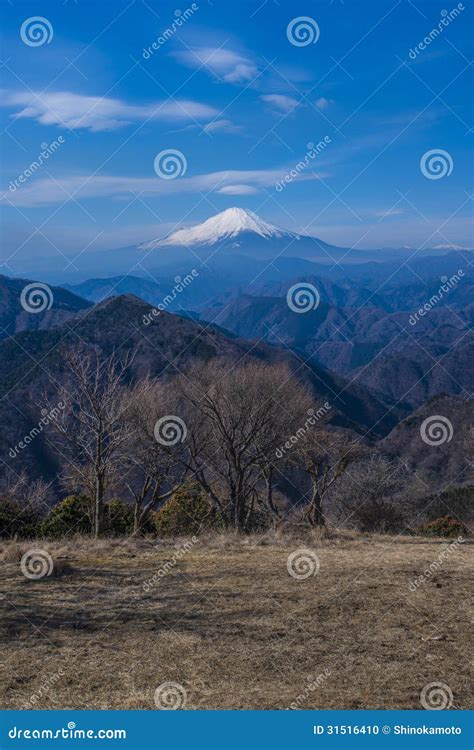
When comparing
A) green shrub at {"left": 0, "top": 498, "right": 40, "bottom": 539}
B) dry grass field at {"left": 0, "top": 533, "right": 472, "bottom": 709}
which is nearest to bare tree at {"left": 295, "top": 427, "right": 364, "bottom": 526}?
green shrub at {"left": 0, "top": 498, "right": 40, "bottom": 539}

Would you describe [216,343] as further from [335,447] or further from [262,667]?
[262,667]

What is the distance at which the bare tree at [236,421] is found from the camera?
67.8 ft

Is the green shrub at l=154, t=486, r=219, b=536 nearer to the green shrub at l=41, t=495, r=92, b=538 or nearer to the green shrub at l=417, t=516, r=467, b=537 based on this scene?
the green shrub at l=41, t=495, r=92, b=538

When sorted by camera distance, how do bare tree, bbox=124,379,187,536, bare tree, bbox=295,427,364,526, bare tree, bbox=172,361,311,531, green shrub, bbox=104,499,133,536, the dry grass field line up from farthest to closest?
1. bare tree, bbox=295,427,364,526
2. bare tree, bbox=124,379,187,536
3. bare tree, bbox=172,361,311,531
4. green shrub, bbox=104,499,133,536
5. the dry grass field

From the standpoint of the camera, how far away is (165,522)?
2169cm

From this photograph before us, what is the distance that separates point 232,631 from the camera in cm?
756

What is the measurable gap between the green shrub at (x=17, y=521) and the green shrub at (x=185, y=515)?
3.70 metres

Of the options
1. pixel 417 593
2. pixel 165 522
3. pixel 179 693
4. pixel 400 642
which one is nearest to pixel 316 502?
pixel 165 522

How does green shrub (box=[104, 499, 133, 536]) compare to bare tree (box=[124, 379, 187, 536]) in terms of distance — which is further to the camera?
bare tree (box=[124, 379, 187, 536])

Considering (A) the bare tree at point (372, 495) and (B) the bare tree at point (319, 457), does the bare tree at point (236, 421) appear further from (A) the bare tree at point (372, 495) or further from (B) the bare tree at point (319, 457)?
(A) the bare tree at point (372, 495)

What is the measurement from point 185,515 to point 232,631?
14.8 metres

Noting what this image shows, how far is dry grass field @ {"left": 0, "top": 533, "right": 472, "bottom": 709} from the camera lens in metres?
6.07

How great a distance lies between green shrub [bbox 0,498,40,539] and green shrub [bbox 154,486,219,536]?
3.70 meters

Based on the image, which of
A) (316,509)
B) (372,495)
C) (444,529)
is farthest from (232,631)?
(372,495)
